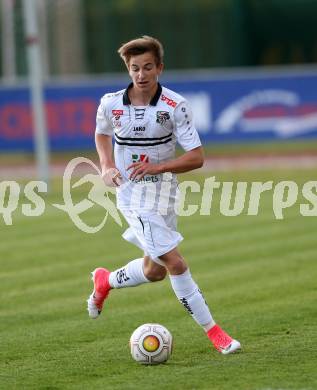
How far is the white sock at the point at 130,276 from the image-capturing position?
923 centimetres

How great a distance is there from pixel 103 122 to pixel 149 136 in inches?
18.4

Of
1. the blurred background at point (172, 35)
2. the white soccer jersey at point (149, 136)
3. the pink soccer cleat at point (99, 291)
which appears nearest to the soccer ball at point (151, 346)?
the white soccer jersey at point (149, 136)

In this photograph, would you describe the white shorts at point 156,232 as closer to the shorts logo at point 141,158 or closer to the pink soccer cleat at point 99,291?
the shorts logo at point 141,158

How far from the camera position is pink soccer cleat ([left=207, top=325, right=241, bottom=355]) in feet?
28.3

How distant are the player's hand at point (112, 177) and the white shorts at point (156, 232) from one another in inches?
10.6

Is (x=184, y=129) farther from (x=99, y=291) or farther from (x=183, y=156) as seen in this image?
(x=99, y=291)

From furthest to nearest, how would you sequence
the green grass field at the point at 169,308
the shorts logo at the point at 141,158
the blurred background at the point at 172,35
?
the blurred background at the point at 172,35 < the shorts logo at the point at 141,158 < the green grass field at the point at 169,308

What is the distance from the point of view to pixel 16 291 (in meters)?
12.2

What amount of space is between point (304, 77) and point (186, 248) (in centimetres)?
1315

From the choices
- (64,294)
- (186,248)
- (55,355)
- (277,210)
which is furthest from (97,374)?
(277,210)

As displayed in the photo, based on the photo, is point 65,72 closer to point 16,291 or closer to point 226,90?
point 226,90

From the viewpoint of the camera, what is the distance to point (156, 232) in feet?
28.4

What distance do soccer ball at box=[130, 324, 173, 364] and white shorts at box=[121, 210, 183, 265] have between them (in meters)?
0.59

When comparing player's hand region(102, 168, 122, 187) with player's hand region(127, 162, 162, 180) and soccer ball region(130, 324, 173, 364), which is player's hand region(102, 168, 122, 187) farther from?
soccer ball region(130, 324, 173, 364)
